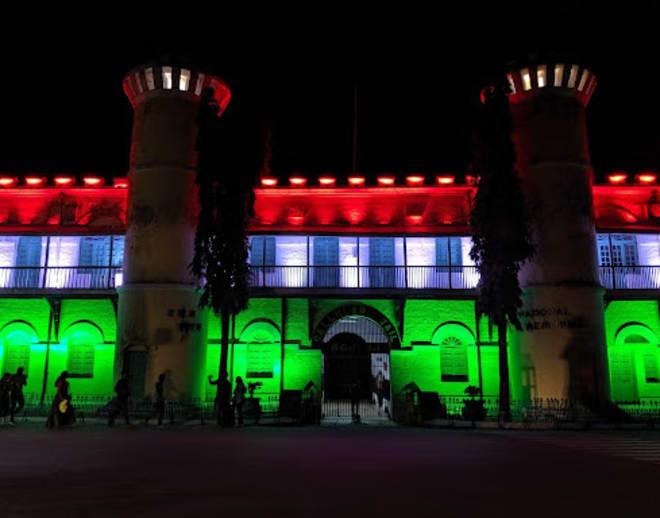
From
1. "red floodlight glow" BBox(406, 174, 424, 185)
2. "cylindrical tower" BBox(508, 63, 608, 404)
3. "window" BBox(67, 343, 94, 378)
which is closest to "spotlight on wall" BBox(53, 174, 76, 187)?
"window" BBox(67, 343, 94, 378)

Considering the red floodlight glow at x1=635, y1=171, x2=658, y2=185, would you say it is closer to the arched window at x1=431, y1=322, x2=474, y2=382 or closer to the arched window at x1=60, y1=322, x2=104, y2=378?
the arched window at x1=431, y1=322, x2=474, y2=382

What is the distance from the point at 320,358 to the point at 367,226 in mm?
6220

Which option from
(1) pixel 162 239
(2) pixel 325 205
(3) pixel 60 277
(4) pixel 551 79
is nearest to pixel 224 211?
(1) pixel 162 239

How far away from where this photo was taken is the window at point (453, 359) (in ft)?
82.5

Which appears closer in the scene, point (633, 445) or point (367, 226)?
point (633, 445)

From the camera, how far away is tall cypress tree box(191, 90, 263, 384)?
846 inches

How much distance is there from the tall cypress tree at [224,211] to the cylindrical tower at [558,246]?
38.5 ft

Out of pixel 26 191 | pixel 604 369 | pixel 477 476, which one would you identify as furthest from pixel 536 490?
pixel 26 191

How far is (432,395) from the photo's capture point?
21.5 metres

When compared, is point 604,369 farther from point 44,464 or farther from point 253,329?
point 44,464

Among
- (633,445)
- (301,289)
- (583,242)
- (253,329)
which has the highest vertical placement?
(583,242)

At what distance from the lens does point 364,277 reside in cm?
2522

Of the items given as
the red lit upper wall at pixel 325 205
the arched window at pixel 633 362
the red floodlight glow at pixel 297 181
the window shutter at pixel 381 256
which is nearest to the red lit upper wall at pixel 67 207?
the red lit upper wall at pixel 325 205

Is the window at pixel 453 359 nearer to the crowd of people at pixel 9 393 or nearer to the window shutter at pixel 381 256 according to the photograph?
the window shutter at pixel 381 256
